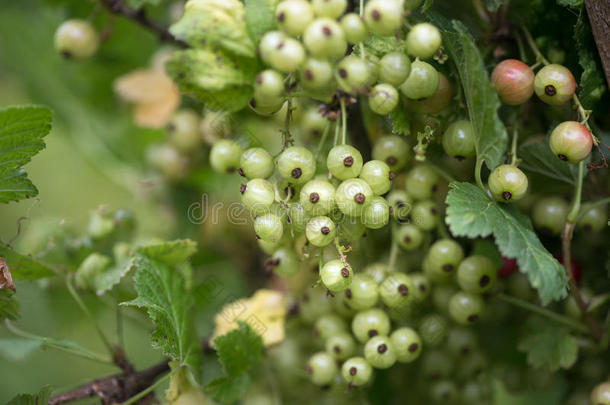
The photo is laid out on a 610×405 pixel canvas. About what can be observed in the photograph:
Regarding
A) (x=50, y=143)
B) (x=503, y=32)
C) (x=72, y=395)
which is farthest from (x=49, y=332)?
(x=503, y=32)

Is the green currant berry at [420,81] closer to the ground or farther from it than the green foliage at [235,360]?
farther from it

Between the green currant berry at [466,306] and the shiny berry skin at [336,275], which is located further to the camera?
the green currant berry at [466,306]

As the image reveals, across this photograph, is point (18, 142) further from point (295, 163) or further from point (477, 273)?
point (477, 273)

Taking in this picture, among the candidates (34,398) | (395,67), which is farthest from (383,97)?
(34,398)

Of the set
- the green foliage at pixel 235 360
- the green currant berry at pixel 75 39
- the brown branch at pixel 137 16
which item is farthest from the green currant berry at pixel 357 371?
the green currant berry at pixel 75 39

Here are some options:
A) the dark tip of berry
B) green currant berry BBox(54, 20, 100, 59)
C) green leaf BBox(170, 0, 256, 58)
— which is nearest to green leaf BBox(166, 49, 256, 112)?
green leaf BBox(170, 0, 256, 58)

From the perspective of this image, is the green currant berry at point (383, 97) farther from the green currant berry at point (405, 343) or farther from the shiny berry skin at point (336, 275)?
the green currant berry at point (405, 343)
